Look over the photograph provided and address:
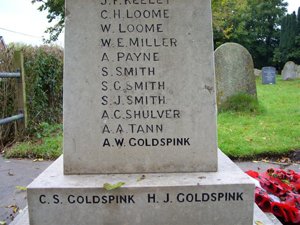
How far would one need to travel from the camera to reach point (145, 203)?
88.4 inches

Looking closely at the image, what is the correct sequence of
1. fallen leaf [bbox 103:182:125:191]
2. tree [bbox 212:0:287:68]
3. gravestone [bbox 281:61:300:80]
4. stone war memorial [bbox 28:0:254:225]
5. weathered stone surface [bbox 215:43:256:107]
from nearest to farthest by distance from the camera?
fallen leaf [bbox 103:182:125:191]
stone war memorial [bbox 28:0:254:225]
weathered stone surface [bbox 215:43:256:107]
gravestone [bbox 281:61:300:80]
tree [bbox 212:0:287:68]

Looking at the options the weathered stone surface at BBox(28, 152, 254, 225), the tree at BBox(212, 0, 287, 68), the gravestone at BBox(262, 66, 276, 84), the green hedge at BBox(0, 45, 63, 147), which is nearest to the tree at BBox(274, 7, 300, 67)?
the tree at BBox(212, 0, 287, 68)

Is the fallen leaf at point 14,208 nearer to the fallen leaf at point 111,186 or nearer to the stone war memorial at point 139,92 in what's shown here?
the stone war memorial at point 139,92

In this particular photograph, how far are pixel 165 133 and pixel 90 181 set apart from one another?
1.82 ft

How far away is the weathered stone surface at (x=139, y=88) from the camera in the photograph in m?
2.43

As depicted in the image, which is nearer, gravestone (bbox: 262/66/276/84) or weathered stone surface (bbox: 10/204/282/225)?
weathered stone surface (bbox: 10/204/282/225)

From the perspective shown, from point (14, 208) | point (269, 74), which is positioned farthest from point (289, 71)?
point (14, 208)

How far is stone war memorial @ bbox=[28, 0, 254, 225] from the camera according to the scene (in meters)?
2.43

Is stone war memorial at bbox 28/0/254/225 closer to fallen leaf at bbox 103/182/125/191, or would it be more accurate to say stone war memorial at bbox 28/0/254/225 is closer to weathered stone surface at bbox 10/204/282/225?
fallen leaf at bbox 103/182/125/191

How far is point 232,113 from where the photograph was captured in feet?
28.2

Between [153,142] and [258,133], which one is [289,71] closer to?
[258,133]

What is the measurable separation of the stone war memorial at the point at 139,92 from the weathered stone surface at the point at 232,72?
21.2 ft

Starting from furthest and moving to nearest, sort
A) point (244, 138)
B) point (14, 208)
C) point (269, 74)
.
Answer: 1. point (269, 74)
2. point (244, 138)
3. point (14, 208)

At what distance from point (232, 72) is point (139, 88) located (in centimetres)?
670
